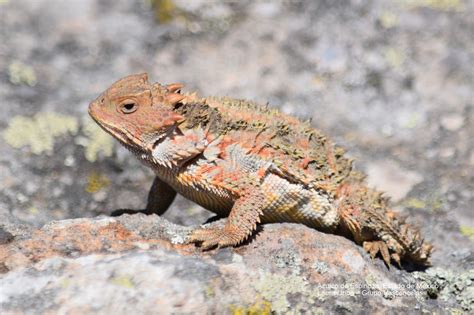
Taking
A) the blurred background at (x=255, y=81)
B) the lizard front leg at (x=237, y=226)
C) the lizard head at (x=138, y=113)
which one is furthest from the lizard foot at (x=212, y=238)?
the blurred background at (x=255, y=81)

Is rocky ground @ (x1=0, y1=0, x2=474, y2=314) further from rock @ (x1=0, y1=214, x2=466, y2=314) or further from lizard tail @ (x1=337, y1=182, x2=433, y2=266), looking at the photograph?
lizard tail @ (x1=337, y1=182, x2=433, y2=266)

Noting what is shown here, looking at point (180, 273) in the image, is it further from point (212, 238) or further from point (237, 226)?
point (237, 226)

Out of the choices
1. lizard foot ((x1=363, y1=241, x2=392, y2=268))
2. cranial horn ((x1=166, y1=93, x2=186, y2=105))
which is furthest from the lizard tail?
cranial horn ((x1=166, y1=93, x2=186, y2=105))

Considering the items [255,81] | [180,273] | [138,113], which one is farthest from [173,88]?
[255,81]

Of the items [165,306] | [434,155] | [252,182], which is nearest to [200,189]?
[252,182]

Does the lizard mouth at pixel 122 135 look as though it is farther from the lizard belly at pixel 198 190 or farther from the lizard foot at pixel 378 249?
the lizard foot at pixel 378 249

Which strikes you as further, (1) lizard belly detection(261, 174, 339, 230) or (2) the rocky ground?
(1) lizard belly detection(261, 174, 339, 230)
